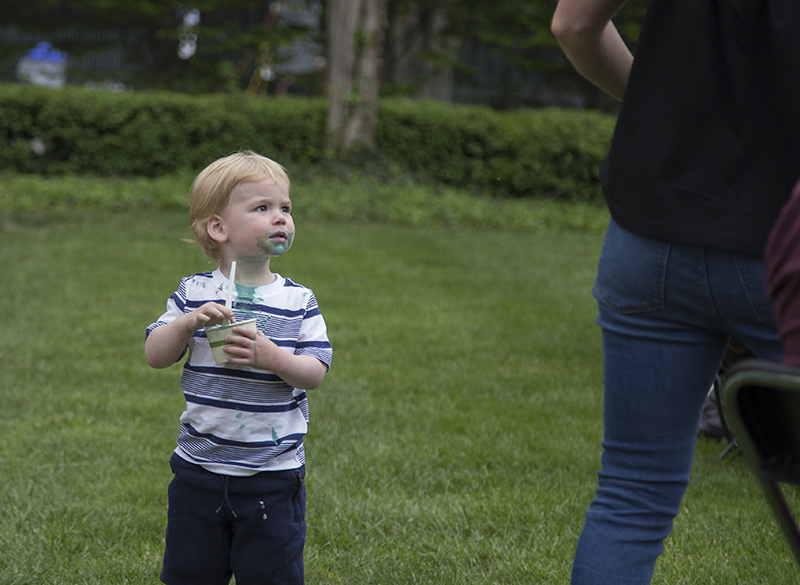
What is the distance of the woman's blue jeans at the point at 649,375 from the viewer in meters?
1.60

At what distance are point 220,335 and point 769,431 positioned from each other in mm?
→ 1094

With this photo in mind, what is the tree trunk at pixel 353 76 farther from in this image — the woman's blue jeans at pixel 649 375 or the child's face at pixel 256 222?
the woman's blue jeans at pixel 649 375

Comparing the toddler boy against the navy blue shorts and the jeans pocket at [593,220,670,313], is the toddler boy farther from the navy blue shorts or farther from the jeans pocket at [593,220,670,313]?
the jeans pocket at [593,220,670,313]

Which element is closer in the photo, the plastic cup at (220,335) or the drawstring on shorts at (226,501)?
the plastic cup at (220,335)

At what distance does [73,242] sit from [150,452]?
5.16m

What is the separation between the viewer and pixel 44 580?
2.74m

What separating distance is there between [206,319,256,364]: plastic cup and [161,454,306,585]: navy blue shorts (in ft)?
1.08

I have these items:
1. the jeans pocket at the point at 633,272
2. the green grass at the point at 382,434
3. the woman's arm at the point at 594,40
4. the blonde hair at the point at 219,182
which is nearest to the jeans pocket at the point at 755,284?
the jeans pocket at the point at 633,272

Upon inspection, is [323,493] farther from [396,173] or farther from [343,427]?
[396,173]

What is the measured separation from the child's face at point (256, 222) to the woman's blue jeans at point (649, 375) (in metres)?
0.73

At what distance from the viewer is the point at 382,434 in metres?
4.06

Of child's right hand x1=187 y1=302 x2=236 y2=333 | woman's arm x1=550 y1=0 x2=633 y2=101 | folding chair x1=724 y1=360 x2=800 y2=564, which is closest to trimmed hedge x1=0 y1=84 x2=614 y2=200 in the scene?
woman's arm x1=550 y1=0 x2=633 y2=101

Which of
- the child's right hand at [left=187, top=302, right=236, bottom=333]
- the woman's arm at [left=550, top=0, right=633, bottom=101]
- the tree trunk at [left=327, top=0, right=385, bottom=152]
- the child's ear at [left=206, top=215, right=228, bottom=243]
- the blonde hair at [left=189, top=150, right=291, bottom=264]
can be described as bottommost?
the tree trunk at [left=327, top=0, right=385, bottom=152]

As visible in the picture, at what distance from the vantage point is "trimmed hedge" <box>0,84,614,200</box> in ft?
40.9
